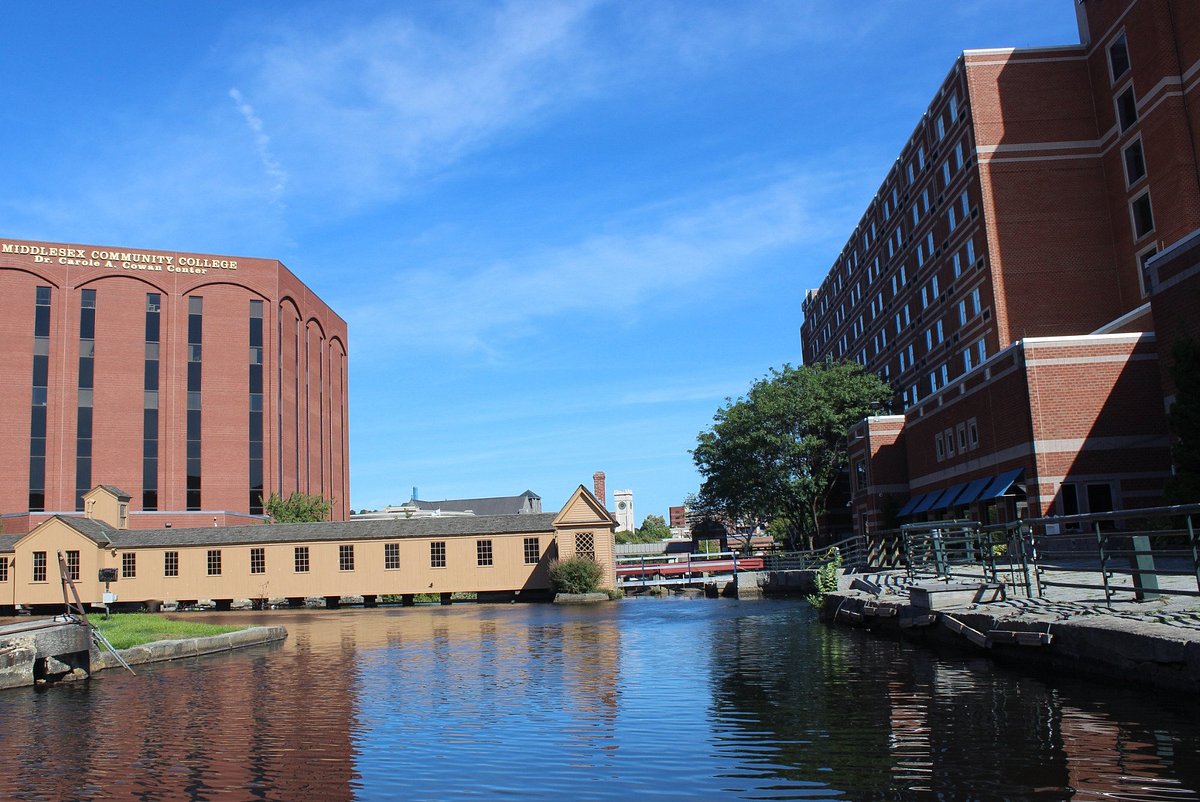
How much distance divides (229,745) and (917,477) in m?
47.2

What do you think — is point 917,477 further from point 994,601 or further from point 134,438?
point 134,438

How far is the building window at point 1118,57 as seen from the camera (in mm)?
48781

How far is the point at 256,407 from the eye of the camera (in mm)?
77125

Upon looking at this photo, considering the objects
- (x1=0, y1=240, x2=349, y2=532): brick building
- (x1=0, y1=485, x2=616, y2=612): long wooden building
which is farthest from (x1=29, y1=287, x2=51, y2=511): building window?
(x1=0, y1=485, x2=616, y2=612): long wooden building

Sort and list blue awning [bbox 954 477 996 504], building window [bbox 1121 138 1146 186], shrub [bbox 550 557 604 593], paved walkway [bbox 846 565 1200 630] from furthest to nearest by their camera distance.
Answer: shrub [bbox 550 557 604 593]
building window [bbox 1121 138 1146 186]
blue awning [bbox 954 477 996 504]
paved walkway [bbox 846 565 1200 630]

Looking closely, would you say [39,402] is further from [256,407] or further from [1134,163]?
[1134,163]

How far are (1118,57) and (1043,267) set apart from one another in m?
11.0

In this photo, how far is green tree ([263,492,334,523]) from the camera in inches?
2859

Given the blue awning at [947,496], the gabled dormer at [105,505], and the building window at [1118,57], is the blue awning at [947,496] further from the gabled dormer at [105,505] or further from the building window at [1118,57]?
the gabled dormer at [105,505]

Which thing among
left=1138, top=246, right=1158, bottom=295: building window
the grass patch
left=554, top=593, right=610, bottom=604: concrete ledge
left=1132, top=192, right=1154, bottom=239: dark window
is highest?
left=1132, top=192, right=1154, bottom=239: dark window

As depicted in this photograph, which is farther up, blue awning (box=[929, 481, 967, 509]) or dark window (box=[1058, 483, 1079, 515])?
blue awning (box=[929, 481, 967, 509])

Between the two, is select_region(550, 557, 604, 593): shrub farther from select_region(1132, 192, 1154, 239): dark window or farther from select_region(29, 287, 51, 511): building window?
select_region(29, 287, 51, 511): building window

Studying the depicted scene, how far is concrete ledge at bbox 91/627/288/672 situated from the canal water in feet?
4.14

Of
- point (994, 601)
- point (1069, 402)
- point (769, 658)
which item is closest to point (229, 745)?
point (769, 658)
